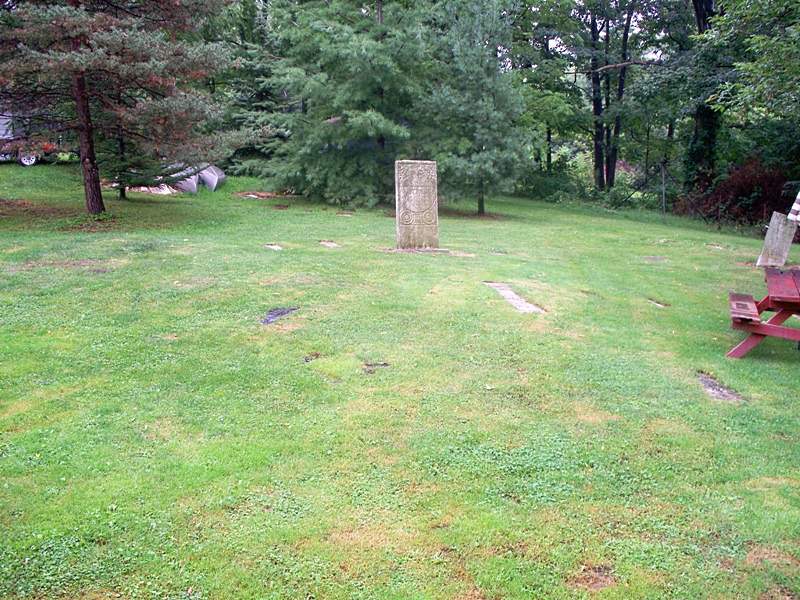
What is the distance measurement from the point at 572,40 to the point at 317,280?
2151cm

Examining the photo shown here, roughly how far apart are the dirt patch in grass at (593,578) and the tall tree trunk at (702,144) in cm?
2086

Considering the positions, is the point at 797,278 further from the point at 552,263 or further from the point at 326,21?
the point at 326,21

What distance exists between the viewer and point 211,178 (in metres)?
19.5

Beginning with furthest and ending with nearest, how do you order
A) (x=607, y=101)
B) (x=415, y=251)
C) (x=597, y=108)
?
(x=607, y=101) < (x=597, y=108) < (x=415, y=251)

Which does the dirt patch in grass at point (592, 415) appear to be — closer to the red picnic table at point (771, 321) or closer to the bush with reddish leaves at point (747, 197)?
the red picnic table at point (771, 321)

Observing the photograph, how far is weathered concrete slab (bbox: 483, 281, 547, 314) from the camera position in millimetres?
6410

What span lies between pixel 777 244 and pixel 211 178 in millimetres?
15210

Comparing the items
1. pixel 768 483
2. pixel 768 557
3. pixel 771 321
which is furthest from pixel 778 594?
pixel 771 321

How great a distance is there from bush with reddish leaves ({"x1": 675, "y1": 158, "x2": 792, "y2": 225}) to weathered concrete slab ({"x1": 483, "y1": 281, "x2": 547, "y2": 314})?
13694mm

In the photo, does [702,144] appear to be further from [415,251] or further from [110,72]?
[110,72]

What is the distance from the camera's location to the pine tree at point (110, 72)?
9883mm

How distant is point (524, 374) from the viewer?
4.54 m

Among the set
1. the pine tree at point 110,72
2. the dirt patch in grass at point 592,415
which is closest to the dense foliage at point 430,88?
the pine tree at point 110,72

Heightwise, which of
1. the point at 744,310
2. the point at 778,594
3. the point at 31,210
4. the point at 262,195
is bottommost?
the point at 778,594
